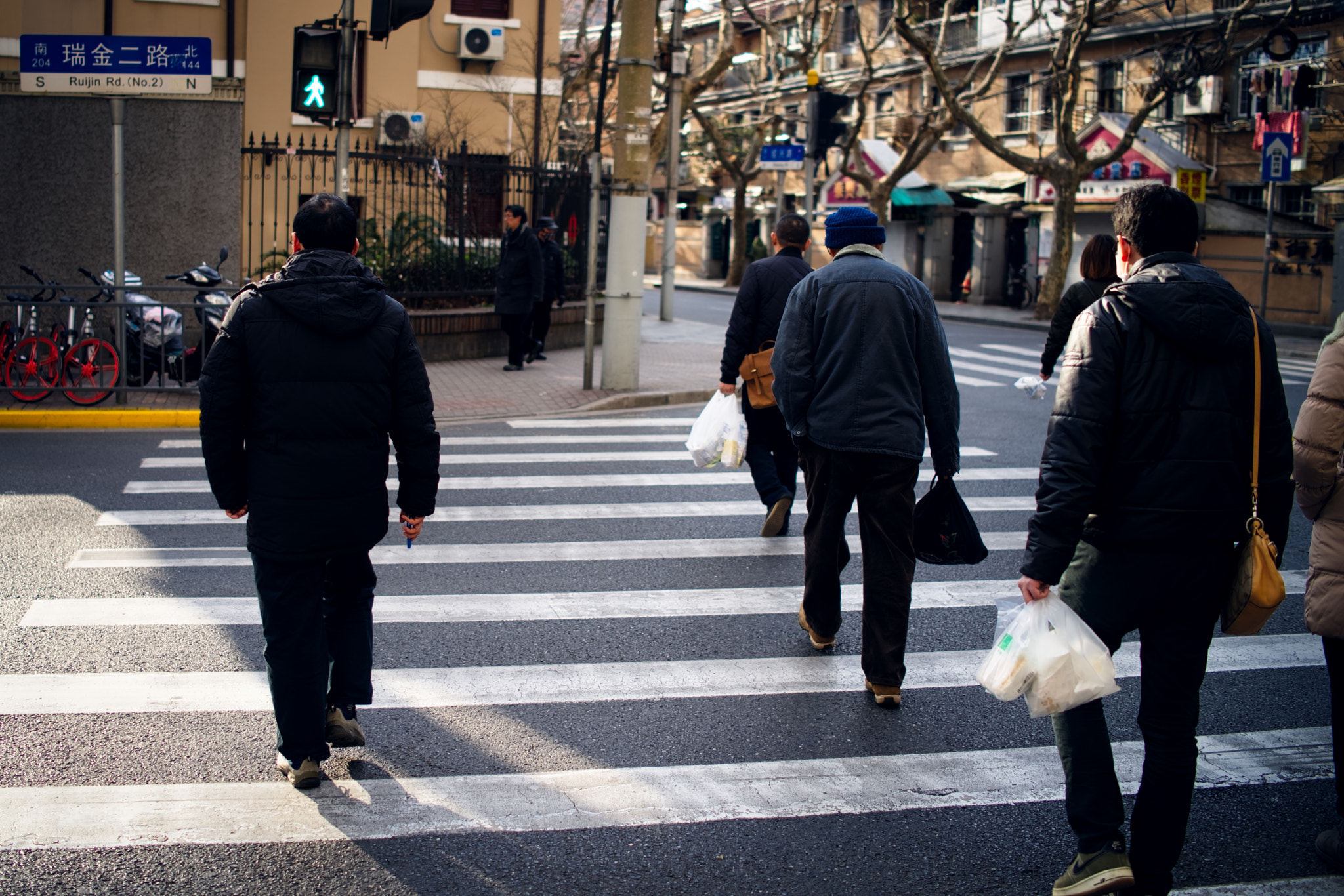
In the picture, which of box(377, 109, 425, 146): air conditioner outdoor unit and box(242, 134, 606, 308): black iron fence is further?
box(377, 109, 425, 146): air conditioner outdoor unit

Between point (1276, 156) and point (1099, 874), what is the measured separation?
19.0 meters

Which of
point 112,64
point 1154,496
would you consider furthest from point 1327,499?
point 112,64

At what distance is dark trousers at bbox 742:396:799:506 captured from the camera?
22.9ft

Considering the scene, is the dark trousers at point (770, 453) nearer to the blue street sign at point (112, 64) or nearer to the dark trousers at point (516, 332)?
the blue street sign at point (112, 64)

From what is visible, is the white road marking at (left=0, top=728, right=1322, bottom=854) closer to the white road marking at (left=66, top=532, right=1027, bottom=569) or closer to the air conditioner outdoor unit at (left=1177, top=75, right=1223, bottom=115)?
the white road marking at (left=66, top=532, right=1027, bottom=569)

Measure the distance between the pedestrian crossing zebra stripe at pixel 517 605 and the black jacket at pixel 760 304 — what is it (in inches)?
47.4

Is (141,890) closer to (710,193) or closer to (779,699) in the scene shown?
(779,699)

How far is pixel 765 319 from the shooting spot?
21.9ft

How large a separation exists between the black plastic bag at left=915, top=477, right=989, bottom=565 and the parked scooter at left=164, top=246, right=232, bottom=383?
845 centimetres

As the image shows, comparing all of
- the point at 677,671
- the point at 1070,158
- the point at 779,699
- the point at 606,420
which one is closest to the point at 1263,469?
the point at 779,699

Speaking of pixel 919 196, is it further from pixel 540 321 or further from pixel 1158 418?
pixel 1158 418

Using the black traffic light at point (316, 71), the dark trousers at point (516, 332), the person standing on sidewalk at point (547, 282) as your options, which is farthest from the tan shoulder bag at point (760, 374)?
the person standing on sidewalk at point (547, 282)

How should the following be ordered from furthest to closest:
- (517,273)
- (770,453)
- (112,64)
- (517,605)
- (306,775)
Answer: (517,273) → (112,64) → (770,453) → (517,605) → (306,775)

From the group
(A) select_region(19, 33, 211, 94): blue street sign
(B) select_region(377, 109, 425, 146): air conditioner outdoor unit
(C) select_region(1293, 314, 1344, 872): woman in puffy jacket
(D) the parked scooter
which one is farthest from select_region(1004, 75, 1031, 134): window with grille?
(C) select_region(1293, 314, 1344, 872): woman in puffy jacket
